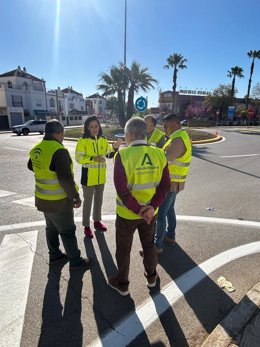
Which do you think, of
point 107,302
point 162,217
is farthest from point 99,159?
point 107,302

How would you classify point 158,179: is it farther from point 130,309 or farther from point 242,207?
point 242,207

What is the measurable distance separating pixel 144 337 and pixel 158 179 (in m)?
1.46

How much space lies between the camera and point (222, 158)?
1214cm

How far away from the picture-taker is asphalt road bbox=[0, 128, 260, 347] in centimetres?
241

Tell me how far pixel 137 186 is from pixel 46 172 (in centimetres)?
111

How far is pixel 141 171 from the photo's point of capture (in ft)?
8.18

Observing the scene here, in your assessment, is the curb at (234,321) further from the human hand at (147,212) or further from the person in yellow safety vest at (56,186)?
the person in yellow safety vest at (56,186)

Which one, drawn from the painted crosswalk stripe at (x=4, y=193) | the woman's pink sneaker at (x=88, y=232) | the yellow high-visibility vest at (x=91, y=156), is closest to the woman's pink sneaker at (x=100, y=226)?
the woman's pink sneaker at (x=88, y=232)

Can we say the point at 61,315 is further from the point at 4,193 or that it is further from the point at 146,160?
the point at 4,193

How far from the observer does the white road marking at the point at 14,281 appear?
2.42 meters

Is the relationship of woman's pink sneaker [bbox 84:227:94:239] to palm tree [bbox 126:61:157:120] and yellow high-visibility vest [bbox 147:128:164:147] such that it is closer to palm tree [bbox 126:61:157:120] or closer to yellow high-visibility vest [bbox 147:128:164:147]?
yellow high-visibility vest [bbox 147:128:164:147]

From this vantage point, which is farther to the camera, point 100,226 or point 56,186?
point 100,226

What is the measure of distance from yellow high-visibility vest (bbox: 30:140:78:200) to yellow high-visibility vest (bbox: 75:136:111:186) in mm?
1100

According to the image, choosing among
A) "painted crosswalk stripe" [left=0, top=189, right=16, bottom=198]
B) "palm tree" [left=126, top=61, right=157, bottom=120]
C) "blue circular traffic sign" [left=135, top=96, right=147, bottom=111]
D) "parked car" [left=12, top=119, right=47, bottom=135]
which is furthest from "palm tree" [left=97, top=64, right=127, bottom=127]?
"painted crosswalk stripe" [left=0, top=189, right=16, bottom=198]
